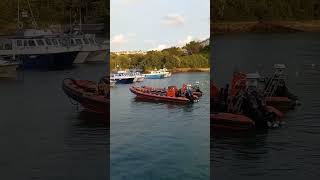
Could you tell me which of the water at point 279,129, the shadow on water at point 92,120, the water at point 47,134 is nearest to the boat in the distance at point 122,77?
the shadow on water at point 92,120

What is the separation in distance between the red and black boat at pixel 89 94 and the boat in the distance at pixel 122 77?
915mm

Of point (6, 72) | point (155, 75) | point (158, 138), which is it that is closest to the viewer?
point (6, 72)

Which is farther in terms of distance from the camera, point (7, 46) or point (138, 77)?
point (138, 77)

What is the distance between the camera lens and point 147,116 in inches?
297

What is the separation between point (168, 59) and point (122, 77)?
828 mm

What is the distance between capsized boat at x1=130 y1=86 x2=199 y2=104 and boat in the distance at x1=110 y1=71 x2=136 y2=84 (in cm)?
14

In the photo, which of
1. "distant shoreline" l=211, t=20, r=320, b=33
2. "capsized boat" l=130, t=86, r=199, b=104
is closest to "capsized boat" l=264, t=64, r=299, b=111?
"distant shoreline" l=211, t=20, r=320, b=33

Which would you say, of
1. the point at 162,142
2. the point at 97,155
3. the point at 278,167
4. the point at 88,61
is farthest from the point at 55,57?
the point at 278,167

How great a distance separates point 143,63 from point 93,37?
1517 millimetres

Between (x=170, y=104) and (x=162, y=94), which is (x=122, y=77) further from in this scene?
(x=170, y=104)

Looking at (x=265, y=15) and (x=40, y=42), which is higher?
(x=265, y=15)

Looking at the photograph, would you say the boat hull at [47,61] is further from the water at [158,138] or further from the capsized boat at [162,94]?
the capsized boat at [162,94]

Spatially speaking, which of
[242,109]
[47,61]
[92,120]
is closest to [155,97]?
[92,120]

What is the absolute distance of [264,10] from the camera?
6344mm
